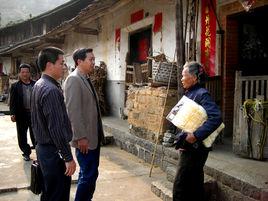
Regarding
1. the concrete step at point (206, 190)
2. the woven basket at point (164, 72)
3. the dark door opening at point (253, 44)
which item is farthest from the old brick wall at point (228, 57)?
the concrete step at point (206, 190)

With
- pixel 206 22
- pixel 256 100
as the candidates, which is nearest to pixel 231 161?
pixel 256 100

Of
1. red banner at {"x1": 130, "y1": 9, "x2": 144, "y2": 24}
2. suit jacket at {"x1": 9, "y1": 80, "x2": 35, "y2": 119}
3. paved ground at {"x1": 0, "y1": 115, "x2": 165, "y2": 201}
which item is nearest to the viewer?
paved ground at {"x1": 0, "y1": 115, "x2": 165, "y2": 201}

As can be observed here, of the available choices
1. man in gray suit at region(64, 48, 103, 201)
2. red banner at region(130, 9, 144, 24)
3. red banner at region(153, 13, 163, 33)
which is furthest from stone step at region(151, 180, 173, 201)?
red banner at region(130, 9, 144, 24)

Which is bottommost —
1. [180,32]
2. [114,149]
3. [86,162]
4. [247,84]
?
[114,149]

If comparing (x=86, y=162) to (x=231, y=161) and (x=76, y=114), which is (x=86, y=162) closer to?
(x=76, y=114)

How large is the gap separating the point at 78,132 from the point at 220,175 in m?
2.00

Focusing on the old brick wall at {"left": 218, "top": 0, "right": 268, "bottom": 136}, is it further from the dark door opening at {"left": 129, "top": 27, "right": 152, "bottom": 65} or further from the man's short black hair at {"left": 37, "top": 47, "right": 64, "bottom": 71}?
the man's short black hair at {"left": 37, "top": 47, "right": 64, "bottom": 71}

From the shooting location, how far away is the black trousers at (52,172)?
10.5 feet

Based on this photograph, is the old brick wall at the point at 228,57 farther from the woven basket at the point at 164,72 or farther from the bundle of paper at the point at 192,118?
the bundle of paper at the point at 192,118

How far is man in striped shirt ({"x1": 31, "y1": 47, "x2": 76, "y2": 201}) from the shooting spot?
3088mm

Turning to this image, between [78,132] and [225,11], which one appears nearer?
[78,132]

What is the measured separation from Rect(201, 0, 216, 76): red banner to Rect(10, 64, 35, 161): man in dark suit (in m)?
3.51

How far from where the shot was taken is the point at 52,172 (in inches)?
125

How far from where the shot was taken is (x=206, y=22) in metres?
6.90
